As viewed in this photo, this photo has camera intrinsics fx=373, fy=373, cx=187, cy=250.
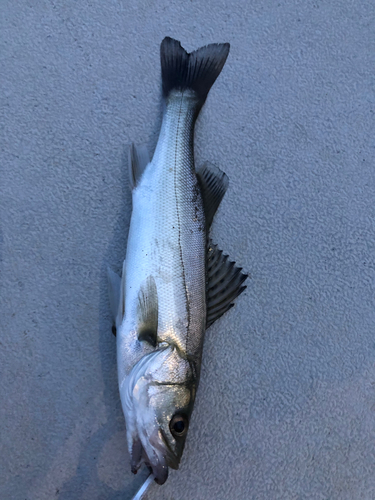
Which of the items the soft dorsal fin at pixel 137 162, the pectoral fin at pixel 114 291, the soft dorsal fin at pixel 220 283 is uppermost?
the soft dorsal fin at pixel 137 162

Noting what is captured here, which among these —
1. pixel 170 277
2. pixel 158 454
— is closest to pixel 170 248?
pixel 170 277

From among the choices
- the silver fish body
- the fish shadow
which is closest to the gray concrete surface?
the fish shadow

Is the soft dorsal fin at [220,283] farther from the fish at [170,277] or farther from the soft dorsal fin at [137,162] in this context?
the soft dorsal fin at [137,162]

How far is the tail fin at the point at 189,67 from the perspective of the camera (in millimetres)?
1208

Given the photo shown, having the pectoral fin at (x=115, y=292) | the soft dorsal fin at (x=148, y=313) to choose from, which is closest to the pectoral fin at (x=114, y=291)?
the pectoral fin at (x=115, y=292)

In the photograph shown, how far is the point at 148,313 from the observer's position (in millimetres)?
1013

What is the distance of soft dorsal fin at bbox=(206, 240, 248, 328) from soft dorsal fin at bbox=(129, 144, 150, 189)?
0.30 metres

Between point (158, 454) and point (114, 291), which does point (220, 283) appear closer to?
point (114, 291)

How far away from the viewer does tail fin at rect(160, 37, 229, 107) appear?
121 cm

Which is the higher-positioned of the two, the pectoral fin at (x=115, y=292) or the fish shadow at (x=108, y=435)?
the pectoral fin at (x=115, y=292)

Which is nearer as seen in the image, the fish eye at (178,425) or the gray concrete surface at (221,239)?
the fish eye at (178,425)

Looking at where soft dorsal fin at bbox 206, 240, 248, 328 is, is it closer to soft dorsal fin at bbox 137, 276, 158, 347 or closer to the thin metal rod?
soft dorsal fin at bbox 137, 276, 158, 347

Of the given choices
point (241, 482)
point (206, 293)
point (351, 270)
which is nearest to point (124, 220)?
point (206, 293)

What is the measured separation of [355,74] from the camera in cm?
134
